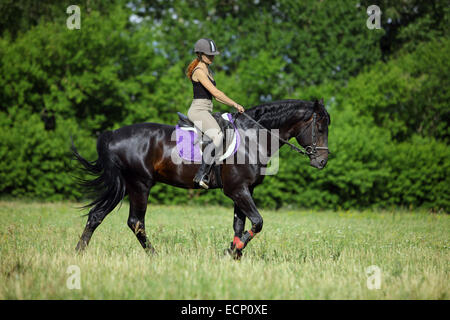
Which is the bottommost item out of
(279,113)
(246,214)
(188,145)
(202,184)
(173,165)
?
(246,214)

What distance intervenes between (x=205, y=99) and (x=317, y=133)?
5.88 feet

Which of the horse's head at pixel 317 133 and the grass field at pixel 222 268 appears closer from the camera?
the grass field at pixel 222 268

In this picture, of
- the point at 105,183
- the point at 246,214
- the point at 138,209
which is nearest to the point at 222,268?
the point at 246,214

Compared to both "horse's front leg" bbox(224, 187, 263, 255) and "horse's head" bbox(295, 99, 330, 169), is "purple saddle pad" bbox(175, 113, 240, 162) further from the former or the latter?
"horse's head" bbox(295, 99, 330, 169)

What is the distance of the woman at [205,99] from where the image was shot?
615 centimetres

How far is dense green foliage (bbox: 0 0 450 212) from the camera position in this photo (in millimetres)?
17844

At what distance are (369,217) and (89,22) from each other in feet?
52.1

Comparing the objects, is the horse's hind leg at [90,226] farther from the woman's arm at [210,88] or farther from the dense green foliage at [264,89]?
the dense green foliage at [264,89]

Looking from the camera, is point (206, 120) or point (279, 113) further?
point (279, 113)

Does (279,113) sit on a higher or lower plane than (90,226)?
higher

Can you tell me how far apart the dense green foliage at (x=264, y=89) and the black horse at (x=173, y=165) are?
11.0 meters

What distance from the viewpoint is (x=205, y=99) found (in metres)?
6.43

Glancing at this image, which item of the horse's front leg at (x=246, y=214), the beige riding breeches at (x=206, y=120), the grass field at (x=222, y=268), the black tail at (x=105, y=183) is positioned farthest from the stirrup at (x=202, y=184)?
the black tail at (x=105, y=183)

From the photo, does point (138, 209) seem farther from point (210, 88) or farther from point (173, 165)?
point (210, 88)
